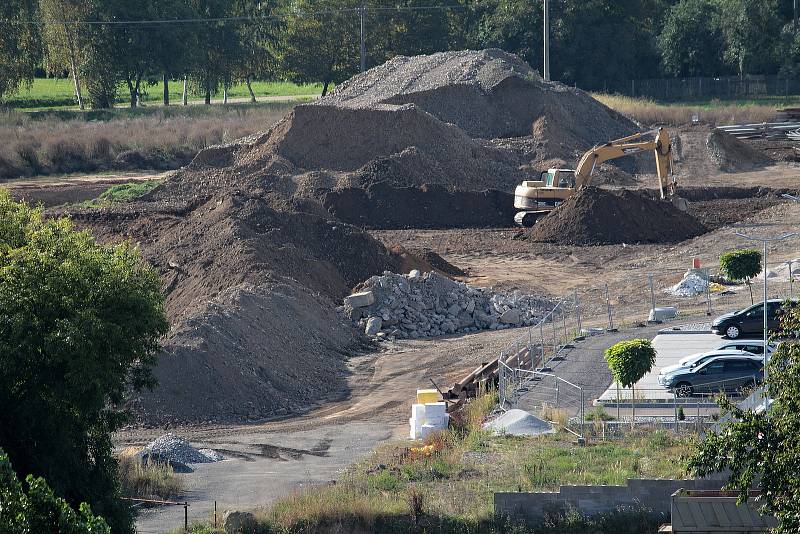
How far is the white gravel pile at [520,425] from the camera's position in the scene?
83.0 feet

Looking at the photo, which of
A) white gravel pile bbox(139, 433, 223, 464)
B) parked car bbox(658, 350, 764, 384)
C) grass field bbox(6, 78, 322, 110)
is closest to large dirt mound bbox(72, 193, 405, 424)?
white gravel pile bbox(139, 433, 223, 464)

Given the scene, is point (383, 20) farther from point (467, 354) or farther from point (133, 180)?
point (467, 354)

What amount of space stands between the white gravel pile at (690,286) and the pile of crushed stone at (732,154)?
88.6 feet

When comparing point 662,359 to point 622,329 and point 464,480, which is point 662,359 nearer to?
point 622,329

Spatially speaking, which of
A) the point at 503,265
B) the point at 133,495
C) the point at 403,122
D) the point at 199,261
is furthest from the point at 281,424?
the point at 403,122

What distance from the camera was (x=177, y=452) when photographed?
2523cm

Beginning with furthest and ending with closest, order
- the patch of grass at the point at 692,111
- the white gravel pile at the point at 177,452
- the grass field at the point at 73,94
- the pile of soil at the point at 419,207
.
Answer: the grass field at the point at 73,94, the patch of grass at the point at 692,111, the pile of soil at the point at 419,207, the white gravel pile at the point at 177,452

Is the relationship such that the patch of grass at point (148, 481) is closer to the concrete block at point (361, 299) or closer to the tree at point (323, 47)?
the concrete block at point (361, 299)

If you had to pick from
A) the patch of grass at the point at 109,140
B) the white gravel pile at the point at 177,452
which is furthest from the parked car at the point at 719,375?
the patch of grass at the point at 109,140

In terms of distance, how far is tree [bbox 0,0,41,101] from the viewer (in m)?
93.3

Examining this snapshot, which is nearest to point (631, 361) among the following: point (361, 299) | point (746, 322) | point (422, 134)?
point (746, 322)

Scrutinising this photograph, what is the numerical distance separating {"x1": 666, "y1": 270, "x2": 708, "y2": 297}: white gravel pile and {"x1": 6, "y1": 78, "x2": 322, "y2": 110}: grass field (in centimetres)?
7207

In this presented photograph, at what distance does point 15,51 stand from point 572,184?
5816cm

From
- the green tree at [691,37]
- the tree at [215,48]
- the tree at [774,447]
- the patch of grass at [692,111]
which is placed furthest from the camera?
the tree at [215,48]
